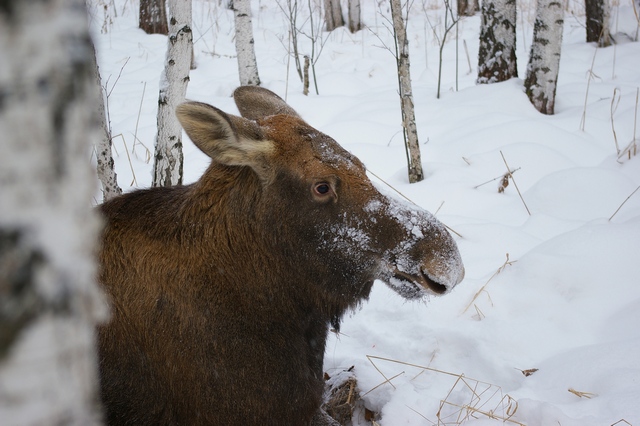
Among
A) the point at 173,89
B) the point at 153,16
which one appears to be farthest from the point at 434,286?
the point at 153,16

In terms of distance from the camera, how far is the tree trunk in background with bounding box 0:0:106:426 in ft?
2.18

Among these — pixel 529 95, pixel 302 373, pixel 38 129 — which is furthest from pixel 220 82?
pixel 38 129

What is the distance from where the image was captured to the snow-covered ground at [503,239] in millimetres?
3564

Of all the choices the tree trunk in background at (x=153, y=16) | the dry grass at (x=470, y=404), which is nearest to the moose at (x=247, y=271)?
the dry grass at (x=470, y=404)

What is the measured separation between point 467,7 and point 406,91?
13.4 meters

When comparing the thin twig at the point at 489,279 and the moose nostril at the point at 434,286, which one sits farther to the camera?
the thin twig at the point at 489,279

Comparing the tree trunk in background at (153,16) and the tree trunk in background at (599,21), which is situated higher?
the tree trunk in background at (153,16)

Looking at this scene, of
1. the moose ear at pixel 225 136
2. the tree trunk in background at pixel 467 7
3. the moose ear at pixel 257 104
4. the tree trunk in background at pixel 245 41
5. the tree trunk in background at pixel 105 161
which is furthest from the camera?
the tree trunk in background at pixel 467 7

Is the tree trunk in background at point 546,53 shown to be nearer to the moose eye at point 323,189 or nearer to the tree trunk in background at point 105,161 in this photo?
the tree trunk in background at point 105,161

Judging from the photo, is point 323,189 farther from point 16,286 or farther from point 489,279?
point 489,279

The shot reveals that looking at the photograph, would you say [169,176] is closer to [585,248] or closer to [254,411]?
[254,411]

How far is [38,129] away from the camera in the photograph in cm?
69

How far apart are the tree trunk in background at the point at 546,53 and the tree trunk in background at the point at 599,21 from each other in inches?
159

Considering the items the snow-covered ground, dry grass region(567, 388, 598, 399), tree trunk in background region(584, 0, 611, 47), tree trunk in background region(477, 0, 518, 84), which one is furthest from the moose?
tree trunk in background region(584, 0, 611, 47)
